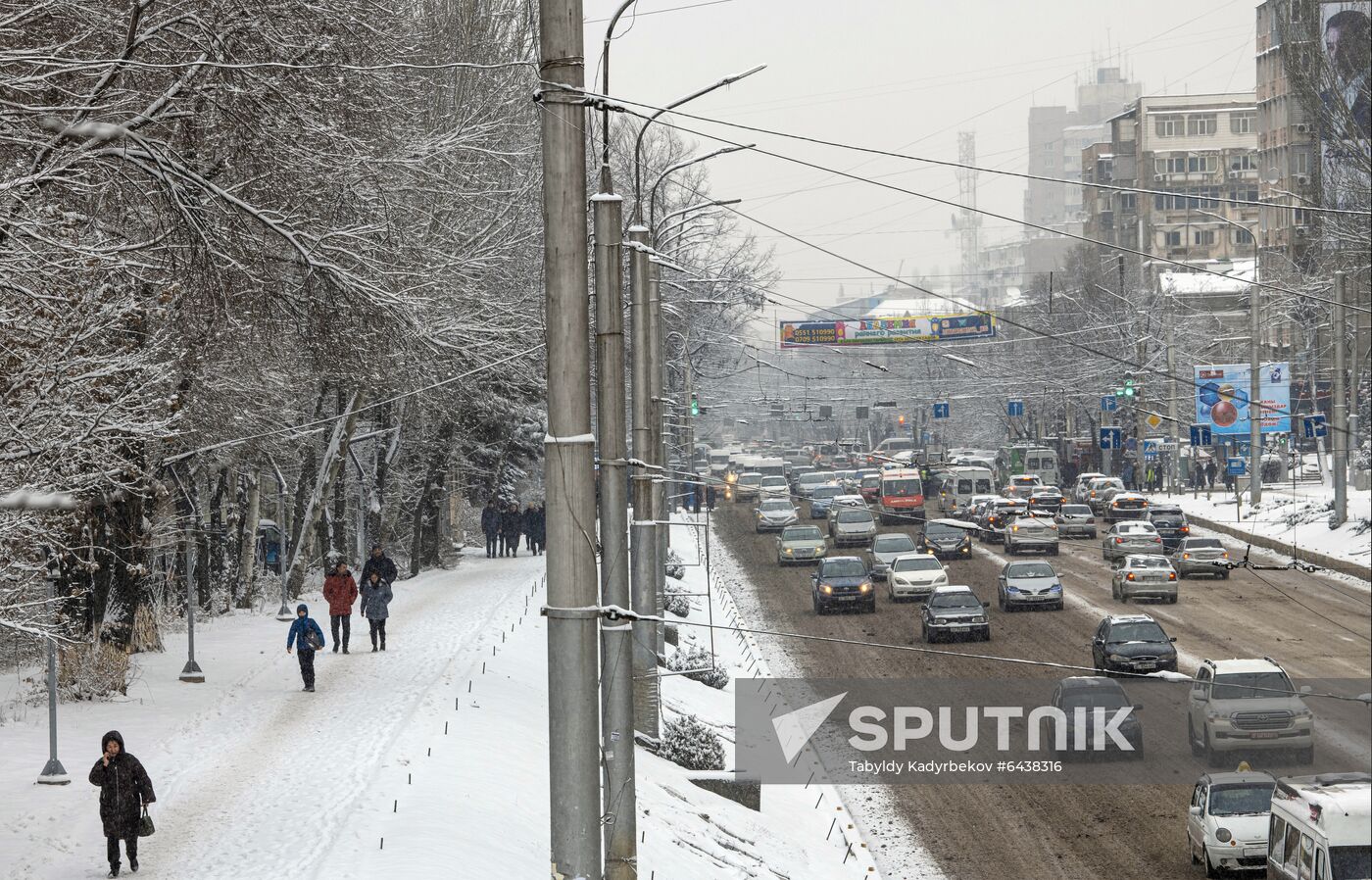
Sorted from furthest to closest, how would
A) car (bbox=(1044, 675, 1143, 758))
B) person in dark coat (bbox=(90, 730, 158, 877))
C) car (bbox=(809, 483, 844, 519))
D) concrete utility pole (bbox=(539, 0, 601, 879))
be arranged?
car (bbox=(809, 483, 844, 519)), car (bbox=(1044, 675, 1143, 758)), person in dark coat (bbox=(90, 730, 158, 877)), concrete utility pole (bbox=(539, 0, 601, 879))

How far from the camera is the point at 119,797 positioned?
13.5 m

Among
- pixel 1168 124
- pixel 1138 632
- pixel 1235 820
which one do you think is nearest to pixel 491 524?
pixel 1138 632

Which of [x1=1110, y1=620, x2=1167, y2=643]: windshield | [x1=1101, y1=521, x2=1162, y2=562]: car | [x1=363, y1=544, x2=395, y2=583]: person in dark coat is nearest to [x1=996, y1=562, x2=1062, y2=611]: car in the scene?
[x1=1101, y1=521, x2=1162, y2=562]: car

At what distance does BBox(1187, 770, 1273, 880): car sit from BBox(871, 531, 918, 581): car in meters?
29.0

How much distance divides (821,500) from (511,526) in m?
22.2

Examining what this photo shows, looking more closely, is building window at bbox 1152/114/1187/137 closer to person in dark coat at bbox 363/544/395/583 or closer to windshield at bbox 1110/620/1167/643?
windshield at bbox 1110/620/1167/643

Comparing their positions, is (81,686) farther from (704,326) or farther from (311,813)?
(704,326)

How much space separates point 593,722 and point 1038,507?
56.8m

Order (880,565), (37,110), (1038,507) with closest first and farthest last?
(37,110), (880,565), (1038,507)

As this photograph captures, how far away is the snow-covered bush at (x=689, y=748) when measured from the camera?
2370 cm

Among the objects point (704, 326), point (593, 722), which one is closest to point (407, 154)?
point (593, 722)

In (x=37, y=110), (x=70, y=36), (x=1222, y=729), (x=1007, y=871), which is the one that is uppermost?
(x=70, y=36)

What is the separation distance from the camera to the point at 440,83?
115ft

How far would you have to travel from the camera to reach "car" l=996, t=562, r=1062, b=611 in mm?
40531
